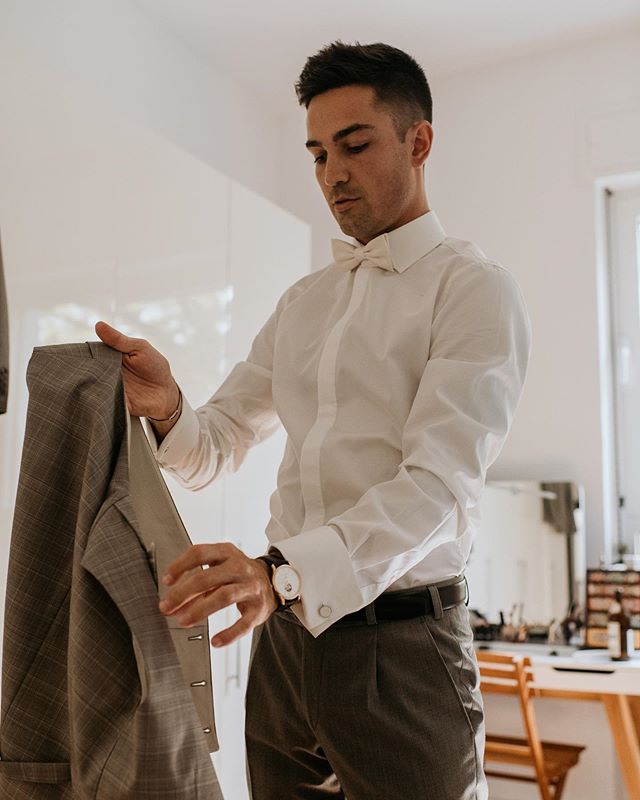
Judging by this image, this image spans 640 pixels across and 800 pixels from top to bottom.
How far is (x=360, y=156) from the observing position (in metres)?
1.45

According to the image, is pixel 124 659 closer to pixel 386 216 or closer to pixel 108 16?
pixel 386 216

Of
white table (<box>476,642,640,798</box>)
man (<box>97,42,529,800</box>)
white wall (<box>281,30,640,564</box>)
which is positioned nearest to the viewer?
man (<box>97,42,529,800</box>)

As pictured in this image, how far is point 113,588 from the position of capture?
0.95 meters

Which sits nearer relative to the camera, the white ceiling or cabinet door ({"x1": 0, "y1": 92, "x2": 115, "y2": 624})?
Answer: cabinet door ({"x1": 0, "y1": 92, "x2": 115, "y2": 624})

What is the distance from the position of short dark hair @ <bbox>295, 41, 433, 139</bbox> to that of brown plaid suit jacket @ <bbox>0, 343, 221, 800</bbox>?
64 centimetres

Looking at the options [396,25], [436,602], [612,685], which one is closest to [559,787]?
[612,685]

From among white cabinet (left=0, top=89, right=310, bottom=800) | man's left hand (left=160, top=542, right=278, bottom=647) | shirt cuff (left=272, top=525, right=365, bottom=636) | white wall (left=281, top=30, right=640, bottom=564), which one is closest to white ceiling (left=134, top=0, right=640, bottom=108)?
white wall (left=281, top=30, right=640, bottom=564)

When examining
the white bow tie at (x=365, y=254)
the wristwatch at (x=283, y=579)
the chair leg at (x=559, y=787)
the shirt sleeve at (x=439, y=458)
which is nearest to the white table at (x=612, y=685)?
the chair leg at (x=559, y=787)

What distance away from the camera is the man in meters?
1.16

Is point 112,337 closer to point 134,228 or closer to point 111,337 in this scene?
point 111,337

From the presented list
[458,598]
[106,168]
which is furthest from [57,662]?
[106,168]

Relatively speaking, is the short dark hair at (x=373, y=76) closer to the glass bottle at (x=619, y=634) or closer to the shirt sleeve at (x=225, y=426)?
the shirt sleeve at (x=225, y=426)

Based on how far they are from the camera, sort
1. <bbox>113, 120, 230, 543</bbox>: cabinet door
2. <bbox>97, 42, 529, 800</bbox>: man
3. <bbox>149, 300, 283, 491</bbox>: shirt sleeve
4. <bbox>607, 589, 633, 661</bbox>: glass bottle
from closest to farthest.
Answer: <bbox>97, 42, 529, 800</bbox>: man < <bbox>149, 300, 283, 491</bbox>: shirt sleeve < <bbox>113, 120, 230, 543</bbox>: cabinet door < <bbox>607, 589, 633, 661</bbox>: glass bottle

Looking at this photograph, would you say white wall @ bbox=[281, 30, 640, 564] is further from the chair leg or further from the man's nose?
Result: the man's nose
